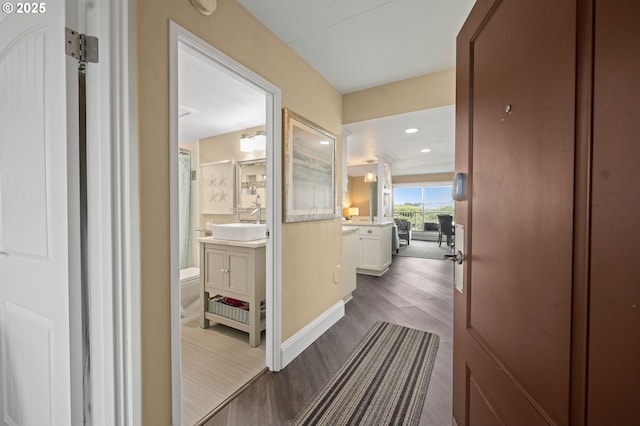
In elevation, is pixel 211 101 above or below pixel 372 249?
above

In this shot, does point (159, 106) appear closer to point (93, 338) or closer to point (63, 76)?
point (63, 76)

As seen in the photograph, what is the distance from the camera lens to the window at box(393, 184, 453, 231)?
8.91 meters

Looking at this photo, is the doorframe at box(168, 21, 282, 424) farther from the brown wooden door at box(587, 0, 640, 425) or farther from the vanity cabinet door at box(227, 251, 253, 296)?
the brown wooden door at box(587, 0, 640, 425)

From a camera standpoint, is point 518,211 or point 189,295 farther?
point 189,295

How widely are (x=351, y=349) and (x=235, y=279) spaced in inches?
47.2

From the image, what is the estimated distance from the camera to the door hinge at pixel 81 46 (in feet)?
2.88

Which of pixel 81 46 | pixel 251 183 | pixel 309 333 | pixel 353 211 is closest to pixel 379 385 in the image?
pixel 309 333

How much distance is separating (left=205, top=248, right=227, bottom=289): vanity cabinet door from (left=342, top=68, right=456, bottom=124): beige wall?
77.4 inches

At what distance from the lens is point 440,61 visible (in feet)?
6.88

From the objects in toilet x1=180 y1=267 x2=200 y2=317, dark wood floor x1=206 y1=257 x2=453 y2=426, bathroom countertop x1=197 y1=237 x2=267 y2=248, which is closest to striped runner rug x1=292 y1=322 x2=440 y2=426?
dark wood floor x1=206 y1=257 x2=453 y2=426

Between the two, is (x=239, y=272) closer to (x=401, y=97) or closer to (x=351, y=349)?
(x=351, y=349)

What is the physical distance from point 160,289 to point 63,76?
0.89 m

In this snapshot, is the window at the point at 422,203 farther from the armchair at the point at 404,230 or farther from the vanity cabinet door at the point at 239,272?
the vanity cabinet door at the point at 239,272

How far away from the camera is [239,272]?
2209 mm
